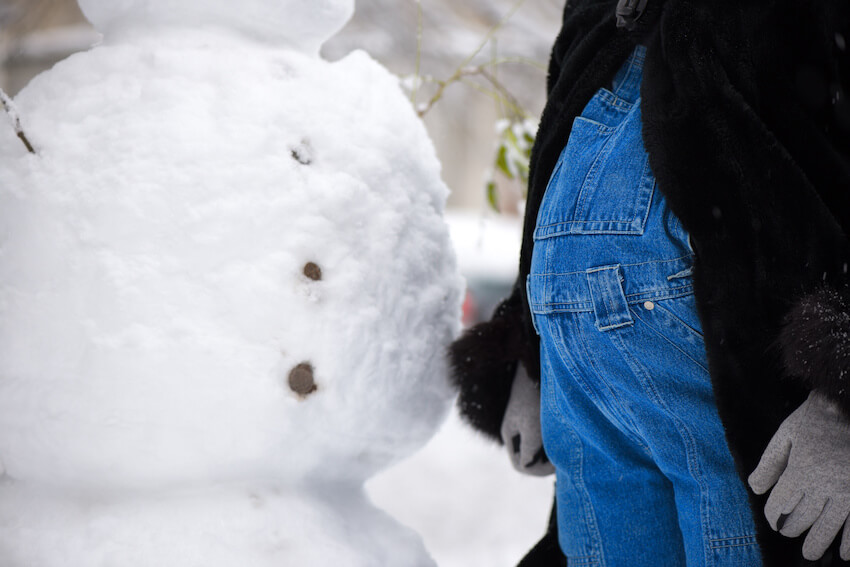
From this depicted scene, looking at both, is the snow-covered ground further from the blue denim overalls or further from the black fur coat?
the black fur coat

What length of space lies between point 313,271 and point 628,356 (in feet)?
1.74

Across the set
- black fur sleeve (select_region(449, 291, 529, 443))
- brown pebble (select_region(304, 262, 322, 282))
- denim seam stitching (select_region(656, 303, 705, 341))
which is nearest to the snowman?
brown pebble (select_region(304, 262, 322, 282))

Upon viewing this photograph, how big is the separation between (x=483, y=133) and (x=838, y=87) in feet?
22.9

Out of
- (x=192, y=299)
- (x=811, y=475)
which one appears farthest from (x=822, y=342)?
(x=192, y=299)

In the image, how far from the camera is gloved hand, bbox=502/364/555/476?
1.42 m

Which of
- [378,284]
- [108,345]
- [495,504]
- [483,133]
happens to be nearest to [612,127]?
[378,284]

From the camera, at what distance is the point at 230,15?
51.4 inches

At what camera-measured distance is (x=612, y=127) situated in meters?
1.13

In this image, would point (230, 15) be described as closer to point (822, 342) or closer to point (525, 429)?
point (525, 429)

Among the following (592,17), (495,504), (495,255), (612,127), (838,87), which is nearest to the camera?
(838,87)

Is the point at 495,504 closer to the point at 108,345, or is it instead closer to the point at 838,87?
the point at 108,345

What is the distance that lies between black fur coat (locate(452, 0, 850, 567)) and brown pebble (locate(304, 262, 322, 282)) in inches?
22.3

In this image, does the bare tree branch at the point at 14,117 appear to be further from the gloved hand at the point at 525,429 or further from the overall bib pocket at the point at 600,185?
the gloved hand at the point at 525,429

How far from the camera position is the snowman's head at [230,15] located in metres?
1.29
